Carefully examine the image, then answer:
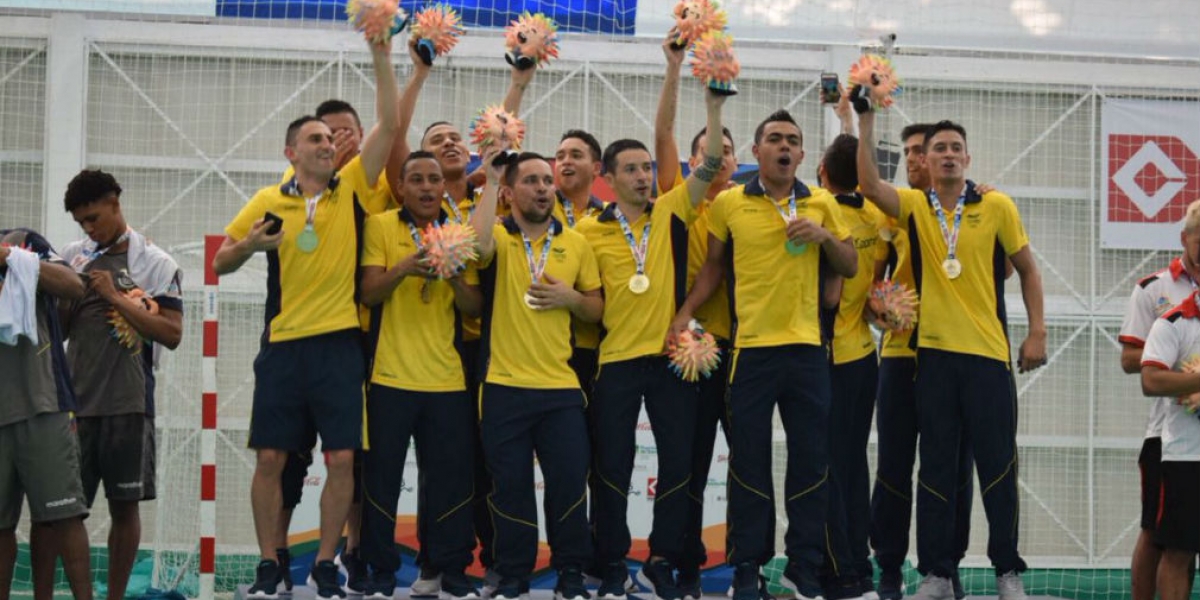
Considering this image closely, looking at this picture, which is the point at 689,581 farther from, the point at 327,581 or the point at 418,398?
the point at 327,581

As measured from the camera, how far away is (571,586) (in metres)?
6.56

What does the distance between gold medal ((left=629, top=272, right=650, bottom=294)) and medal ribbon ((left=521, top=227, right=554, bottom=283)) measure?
0.40 metres

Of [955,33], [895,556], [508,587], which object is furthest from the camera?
[955,33]

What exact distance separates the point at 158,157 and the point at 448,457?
6879 mm

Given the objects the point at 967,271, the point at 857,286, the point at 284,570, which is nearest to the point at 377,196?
the point at 284,570

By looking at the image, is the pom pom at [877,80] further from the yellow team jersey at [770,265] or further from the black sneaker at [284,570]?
the black sneaker at [284,570]

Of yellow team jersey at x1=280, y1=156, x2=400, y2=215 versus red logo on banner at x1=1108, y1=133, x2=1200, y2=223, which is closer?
A: yellow team jersey at x1=280, y1=156, x2=400, y2=215

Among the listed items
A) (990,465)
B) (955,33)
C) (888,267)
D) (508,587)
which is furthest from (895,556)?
(955,33)

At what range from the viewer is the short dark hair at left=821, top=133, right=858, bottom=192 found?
289 inches

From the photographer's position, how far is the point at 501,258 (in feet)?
22.2

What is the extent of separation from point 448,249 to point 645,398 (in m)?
1.17

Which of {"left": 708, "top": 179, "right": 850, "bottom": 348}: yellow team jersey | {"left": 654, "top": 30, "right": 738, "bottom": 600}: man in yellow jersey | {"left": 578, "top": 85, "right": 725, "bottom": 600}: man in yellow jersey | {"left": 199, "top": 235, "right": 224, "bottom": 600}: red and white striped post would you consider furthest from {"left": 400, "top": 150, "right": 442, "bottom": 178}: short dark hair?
{"left": 199, "top": 235, "right": 224, "bottom": 600}: red and white striped post

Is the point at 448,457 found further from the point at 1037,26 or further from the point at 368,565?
the point at 1037,26

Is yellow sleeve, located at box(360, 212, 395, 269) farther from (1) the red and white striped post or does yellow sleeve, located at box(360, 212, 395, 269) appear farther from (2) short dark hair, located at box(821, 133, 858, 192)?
(1) the red and white striped post
